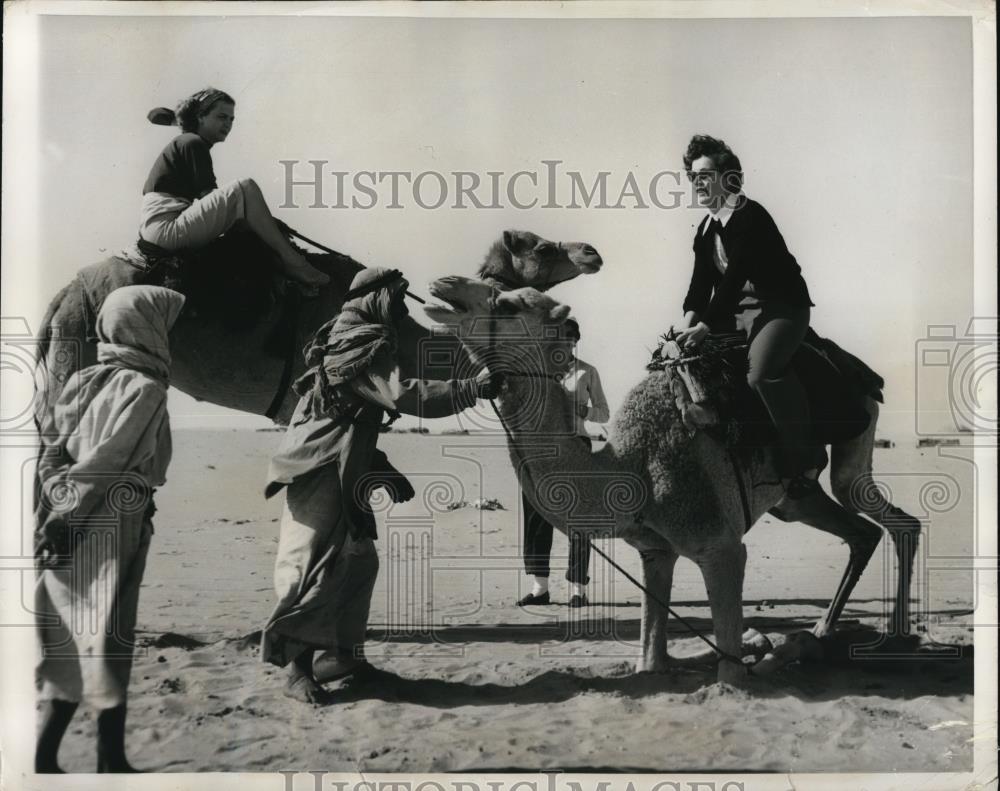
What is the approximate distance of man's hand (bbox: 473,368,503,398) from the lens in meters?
4.96

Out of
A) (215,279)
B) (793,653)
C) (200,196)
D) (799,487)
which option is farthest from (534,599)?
(200,196)

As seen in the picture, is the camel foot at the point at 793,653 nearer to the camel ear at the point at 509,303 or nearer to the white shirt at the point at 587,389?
the white shirt at the point at 587,389

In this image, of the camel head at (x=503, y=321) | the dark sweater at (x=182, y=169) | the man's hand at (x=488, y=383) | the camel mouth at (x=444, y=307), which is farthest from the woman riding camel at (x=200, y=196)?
the man's hand at (x=488, y=383)

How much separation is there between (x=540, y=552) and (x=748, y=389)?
1269mm

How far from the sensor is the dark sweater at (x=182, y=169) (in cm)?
516

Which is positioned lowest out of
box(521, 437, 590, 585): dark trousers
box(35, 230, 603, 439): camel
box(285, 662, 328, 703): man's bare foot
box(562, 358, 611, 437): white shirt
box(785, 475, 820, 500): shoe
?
box(285, 662, 328, 703): man's bare foot

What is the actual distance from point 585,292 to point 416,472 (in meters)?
1.21

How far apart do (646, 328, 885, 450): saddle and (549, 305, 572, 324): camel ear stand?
514 millimetres

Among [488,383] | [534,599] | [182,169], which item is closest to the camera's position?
[488,383]

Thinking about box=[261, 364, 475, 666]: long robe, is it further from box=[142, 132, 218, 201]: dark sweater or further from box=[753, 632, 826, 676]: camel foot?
box=[753, 632, 826, 676]: camel foot

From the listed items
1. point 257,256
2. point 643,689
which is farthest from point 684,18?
point 643,689

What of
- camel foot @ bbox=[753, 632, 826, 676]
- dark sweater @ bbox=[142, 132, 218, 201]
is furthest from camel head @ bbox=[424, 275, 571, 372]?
camel foot @ bbox=[753, 632, 826, 676]

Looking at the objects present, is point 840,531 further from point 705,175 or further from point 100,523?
point 100,523

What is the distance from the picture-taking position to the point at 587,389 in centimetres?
521
